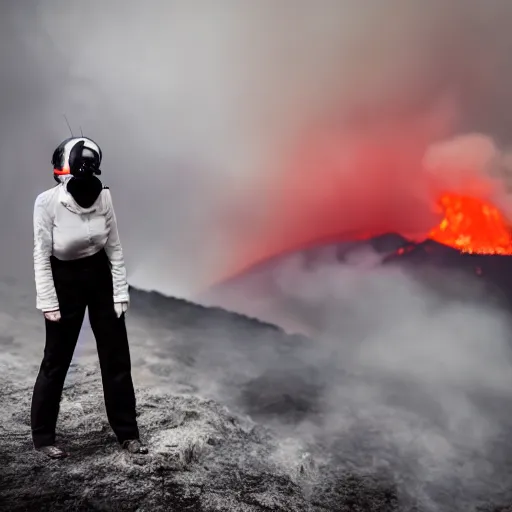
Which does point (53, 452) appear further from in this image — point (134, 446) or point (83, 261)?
point (83, 261)

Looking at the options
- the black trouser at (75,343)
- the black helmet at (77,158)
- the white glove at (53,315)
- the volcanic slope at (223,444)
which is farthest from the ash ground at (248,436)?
the black helmet at (77,158)

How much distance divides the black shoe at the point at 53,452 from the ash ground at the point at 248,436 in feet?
0.28

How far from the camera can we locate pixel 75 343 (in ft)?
14.1

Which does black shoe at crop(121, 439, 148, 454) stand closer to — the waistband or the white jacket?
the white jacket

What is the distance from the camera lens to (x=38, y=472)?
4.00m

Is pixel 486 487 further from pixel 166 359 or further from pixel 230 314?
pixel 230 314

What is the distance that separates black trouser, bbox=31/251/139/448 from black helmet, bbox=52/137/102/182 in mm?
641

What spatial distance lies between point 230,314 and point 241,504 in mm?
5937

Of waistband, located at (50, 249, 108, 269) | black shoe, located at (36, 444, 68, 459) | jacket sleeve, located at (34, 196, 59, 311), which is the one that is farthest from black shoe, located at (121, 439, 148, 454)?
waistband, located at (50, 249, 108, 269)

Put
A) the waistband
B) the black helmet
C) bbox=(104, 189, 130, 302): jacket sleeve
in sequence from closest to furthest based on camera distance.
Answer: the black helmet
the waistband
bbox=(104, 189, 130, 302): jacket sleeve

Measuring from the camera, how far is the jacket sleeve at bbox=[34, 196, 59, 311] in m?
3.94

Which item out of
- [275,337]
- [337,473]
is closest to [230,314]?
[275,337]

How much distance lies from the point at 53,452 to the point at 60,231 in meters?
1.71

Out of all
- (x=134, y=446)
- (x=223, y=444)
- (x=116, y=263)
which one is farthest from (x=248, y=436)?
(x=116, y=263)
